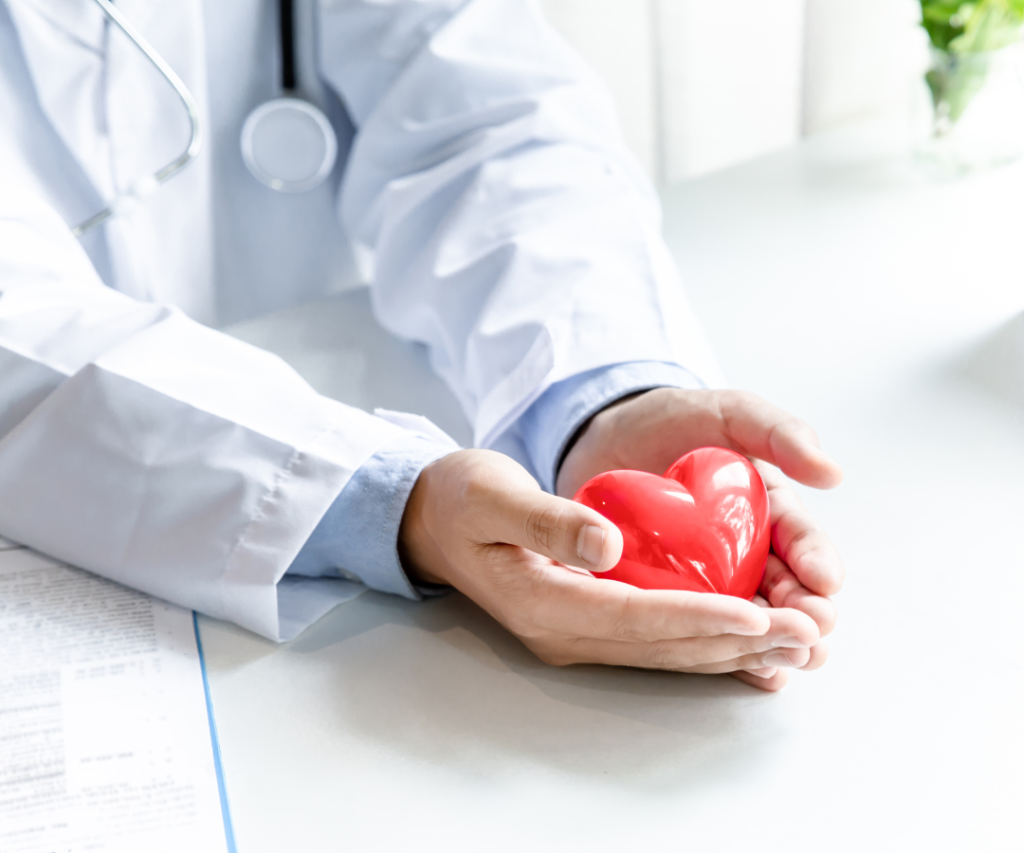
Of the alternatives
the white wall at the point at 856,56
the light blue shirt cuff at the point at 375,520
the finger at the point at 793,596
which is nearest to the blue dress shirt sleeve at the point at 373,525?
the light blue shirt cuff at the point at 375,520

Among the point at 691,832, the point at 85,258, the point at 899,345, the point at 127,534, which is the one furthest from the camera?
the point at 899,345

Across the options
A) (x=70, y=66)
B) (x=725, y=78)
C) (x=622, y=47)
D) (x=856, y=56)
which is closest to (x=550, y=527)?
(x=70, y=66)

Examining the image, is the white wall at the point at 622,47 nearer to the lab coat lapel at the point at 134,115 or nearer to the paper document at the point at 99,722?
the lab coat lapel at the point at 134,115

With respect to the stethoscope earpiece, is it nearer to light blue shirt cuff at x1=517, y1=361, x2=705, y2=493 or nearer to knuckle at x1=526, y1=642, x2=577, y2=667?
light blue shirt cuff at x1=517, y1=361, x2=705, y2=493

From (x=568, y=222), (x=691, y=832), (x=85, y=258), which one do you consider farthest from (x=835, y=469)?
(x=85, y=258)

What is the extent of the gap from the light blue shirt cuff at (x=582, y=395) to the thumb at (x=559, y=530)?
198 millimetres

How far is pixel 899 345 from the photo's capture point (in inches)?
34.2

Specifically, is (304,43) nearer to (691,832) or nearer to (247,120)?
(247,120)

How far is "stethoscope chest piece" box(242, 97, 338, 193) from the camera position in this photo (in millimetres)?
Result: 870

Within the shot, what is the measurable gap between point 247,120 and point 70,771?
1.95 feet

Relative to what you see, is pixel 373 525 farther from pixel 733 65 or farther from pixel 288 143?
pixel 733 65

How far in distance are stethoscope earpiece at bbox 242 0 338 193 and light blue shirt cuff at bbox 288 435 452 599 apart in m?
0.39

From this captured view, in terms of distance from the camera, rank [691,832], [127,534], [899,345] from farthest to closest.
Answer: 1. [899,345]
2. [127,534]
3. [691,832]

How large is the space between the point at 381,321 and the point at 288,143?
18cm
